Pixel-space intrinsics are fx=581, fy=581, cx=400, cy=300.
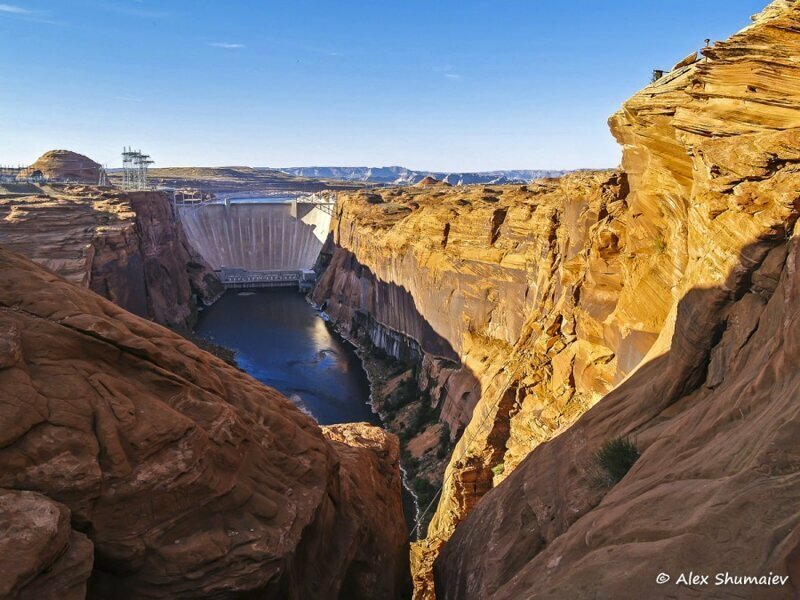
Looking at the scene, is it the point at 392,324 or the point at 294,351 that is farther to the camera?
the point at 294,351

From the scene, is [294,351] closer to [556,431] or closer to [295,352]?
[295,352]

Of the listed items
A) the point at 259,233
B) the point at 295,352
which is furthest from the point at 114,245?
the point at 259,233

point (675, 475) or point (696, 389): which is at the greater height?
point (696, 389)

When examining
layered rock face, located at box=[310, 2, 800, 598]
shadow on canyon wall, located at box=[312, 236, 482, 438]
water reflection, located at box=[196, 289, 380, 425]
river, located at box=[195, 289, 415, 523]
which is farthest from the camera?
water reflection, located at box=[196, 289, 380, 425]

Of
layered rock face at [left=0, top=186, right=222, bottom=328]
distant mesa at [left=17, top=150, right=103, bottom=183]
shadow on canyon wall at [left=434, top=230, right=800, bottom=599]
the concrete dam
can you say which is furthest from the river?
distant mesa at [left=17, top=150, right=103, bottom=183]

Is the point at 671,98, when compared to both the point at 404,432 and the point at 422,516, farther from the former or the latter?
the point at 404,432

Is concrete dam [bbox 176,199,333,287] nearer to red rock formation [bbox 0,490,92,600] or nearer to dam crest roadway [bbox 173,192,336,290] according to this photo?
dam crest roadway [bbox 173,192,336,290]

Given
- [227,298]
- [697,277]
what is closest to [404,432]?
[697,277]
